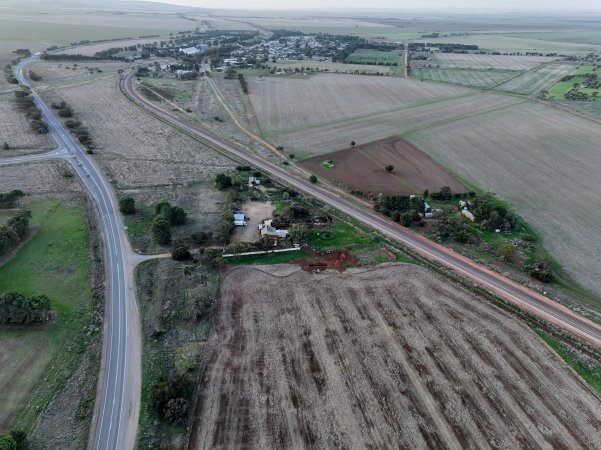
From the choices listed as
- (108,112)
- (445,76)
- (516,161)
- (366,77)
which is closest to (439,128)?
(516,161)

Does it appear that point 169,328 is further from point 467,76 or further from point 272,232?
point 467,76

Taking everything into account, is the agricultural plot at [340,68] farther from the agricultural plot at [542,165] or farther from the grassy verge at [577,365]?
the grassy verge at [577,365]

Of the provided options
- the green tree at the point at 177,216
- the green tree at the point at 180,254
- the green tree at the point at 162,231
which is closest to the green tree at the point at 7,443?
the green tree at the point at 180,254

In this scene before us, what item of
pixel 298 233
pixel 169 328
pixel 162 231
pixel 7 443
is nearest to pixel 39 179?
pixel 162 231

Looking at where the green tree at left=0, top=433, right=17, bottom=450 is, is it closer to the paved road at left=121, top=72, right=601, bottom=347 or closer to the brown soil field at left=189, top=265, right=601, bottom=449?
the brown soil field at left=189, top=265, right=601, bottom=449

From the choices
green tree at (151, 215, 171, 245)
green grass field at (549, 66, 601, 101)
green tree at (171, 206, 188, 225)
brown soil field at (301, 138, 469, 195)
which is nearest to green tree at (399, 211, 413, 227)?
brown soil field at (301, 138, 469, 195)

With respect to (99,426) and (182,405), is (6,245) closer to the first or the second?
(99,426)
